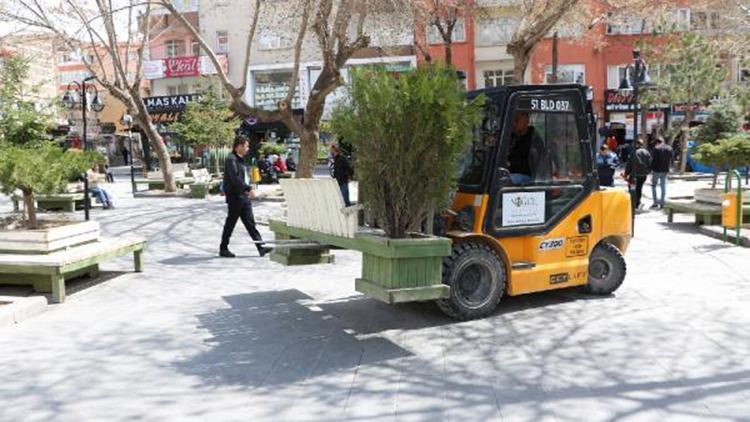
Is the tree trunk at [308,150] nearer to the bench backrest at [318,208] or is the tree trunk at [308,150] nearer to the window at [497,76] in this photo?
the bench backrest at [318,208]

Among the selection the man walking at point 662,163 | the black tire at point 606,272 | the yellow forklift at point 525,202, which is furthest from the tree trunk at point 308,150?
the yellow forklift at point 525,202

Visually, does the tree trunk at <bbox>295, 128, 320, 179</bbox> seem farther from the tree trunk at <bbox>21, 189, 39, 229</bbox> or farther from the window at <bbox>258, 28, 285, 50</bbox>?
the window at <bbox>258, 28, 285, 50</bbox>

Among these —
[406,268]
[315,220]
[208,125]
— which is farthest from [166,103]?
[406,268]

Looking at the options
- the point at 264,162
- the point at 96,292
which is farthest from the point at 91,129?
the point at 96,292

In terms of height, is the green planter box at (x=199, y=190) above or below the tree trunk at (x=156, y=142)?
below

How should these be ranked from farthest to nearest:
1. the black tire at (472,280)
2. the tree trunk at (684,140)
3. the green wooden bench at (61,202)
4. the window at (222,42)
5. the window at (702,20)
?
the window at (222,42) → the window at (702,20) → the tree trunk at (684,140) → the green wooden bench at (61,202) → the black tire at (472,280)

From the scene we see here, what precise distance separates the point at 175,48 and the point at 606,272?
45.8 metres

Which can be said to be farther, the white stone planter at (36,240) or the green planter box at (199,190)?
the green planter box at (199,190)

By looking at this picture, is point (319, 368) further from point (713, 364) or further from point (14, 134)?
point (14, 134)

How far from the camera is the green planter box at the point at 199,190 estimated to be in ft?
74.3

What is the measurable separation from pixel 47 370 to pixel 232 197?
5593mm

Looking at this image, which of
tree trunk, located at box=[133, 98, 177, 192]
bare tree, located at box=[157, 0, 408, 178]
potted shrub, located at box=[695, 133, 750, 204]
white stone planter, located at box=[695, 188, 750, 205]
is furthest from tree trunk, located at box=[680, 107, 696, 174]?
tree trunk, located at box=[133, 98, 177, 192]

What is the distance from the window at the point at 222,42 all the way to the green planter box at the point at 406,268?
138ft

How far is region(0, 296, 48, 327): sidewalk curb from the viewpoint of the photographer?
7.22 metres
